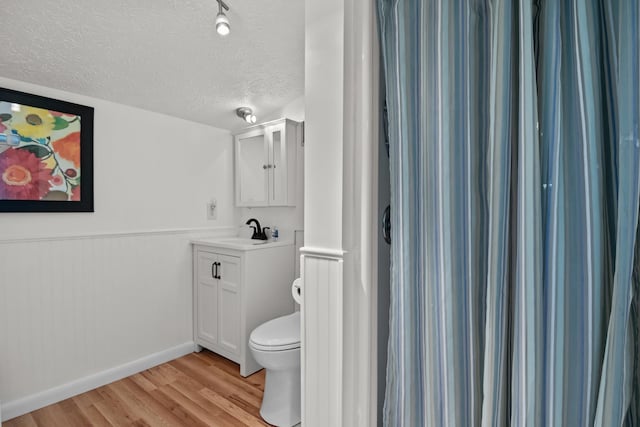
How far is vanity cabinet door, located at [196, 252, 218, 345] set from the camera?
8.29ft

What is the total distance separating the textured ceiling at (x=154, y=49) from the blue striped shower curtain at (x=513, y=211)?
113cm

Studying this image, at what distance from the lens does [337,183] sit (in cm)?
92

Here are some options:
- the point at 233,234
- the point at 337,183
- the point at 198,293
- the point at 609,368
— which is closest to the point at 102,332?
the point at 198,293

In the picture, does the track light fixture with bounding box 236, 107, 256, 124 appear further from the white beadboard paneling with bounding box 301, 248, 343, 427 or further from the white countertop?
the white beadboard paneling with bounding box 301, 248, 343, 427

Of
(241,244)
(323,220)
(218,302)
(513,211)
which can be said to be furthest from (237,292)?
(513,211)

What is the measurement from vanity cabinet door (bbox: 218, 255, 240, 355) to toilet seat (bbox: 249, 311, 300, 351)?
1.41ft

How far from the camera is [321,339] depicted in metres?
0.95

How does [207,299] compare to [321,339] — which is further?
[207,299]

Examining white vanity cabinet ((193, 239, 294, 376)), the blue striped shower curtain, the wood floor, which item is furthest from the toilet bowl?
the blue striped shower curtain

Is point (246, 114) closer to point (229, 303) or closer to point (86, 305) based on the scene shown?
point (229, 303)

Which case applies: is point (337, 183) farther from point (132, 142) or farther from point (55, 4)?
point (132, 142)

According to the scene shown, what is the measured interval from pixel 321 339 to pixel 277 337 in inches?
39.5

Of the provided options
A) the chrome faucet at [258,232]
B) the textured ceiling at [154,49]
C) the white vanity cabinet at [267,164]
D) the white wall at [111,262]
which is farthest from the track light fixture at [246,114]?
the chrome faucet at [258,232]

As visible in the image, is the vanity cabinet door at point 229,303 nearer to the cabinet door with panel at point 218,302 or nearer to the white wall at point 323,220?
the cabinet door with panel at point 218,302
